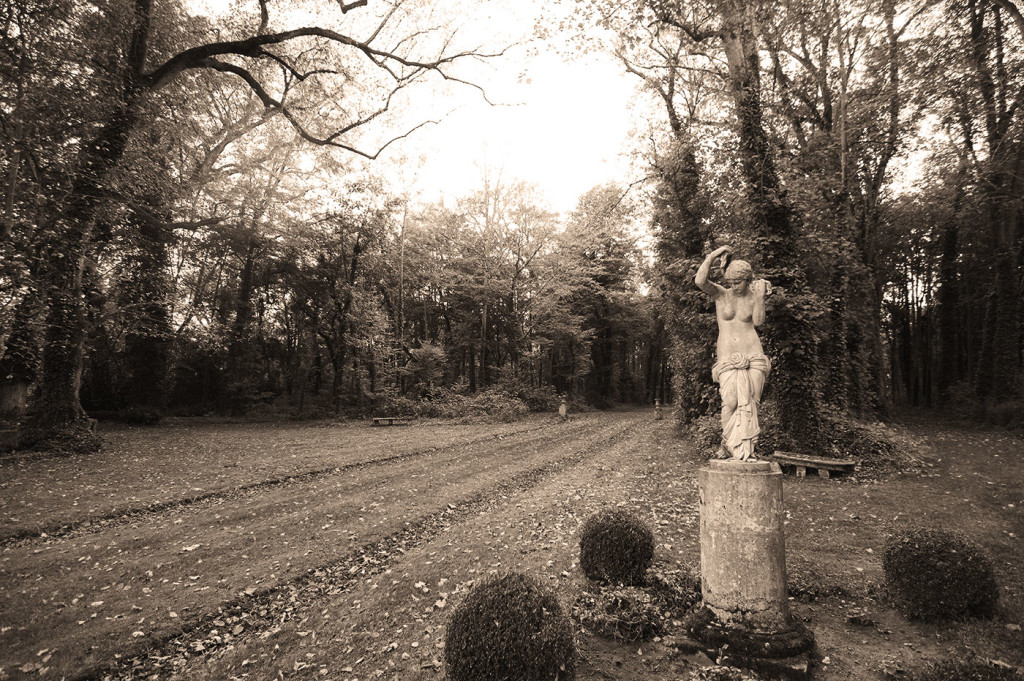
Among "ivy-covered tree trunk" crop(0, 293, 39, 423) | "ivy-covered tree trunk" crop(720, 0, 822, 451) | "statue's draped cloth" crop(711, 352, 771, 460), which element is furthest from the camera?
"ivy-covered tree trunk" crop(0, 293, 39, 423)

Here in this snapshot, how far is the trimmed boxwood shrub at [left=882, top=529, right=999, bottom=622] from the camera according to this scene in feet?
14.9

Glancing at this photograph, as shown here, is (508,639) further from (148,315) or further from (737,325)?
(148,315)

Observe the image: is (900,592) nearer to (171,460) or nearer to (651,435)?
(651,435)

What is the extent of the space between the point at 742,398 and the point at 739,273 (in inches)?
50.2

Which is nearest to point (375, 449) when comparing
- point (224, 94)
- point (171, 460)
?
point (171, 460)

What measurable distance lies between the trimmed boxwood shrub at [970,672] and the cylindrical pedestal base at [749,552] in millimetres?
1200

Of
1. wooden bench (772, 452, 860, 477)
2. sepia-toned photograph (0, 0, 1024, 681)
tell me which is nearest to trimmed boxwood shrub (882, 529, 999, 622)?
sepia-toned photograph (0, 0, 1024, 681)

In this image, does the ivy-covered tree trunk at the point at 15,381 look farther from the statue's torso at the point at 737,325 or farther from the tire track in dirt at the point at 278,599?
the statue's torso at the point at 737,325

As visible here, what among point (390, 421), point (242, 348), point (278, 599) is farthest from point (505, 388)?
point (278, 599)

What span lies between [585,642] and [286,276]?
2960 cm

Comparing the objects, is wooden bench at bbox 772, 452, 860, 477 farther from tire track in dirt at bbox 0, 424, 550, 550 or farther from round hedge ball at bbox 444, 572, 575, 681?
tire track in dirt at bbox 0, 424, 550, 550

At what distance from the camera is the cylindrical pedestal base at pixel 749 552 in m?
4.38

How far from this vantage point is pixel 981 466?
11.5 meters

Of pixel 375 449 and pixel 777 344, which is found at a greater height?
pixel 777 344
